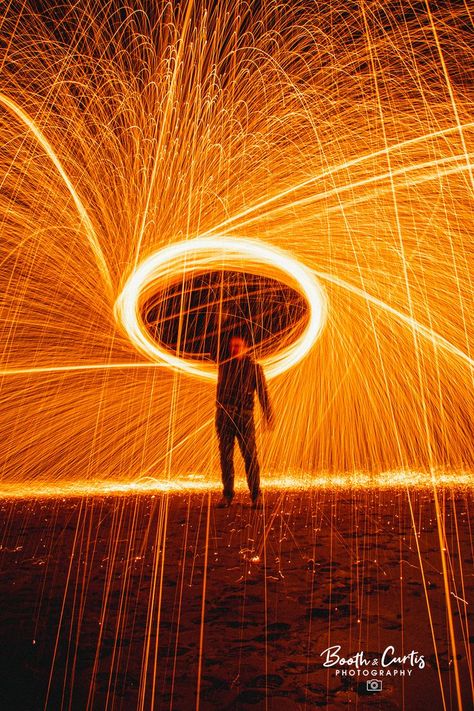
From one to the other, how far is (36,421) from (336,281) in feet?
19.9

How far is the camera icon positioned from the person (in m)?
3.28

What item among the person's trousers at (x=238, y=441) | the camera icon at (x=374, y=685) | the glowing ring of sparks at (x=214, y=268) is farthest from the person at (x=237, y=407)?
the camera icon at (x=374, y=685)

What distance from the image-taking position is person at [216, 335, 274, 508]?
5504mm

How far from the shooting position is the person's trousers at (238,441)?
17.6 ft

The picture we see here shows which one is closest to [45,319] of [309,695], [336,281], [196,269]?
[196,269]

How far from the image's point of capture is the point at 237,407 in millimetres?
5652

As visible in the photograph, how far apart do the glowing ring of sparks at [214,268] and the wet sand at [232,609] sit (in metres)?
2.63

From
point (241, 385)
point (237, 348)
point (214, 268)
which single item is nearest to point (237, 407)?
point (241, 385)

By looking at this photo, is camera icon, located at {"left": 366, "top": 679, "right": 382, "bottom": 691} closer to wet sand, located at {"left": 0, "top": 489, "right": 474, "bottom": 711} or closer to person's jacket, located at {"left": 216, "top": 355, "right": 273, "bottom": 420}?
wet sand, located at {"left": 0, "top": 489, "right": 474, "bottom": 711}

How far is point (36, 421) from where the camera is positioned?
10016mm

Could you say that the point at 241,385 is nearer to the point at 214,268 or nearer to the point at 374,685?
the point at 214,268

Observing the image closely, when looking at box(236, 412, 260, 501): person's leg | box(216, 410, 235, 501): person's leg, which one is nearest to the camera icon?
box(236, 412, 260, 501): person's leg

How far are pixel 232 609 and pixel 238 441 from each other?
2833 mm

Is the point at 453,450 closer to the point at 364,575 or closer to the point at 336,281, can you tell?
the point at 336,281
